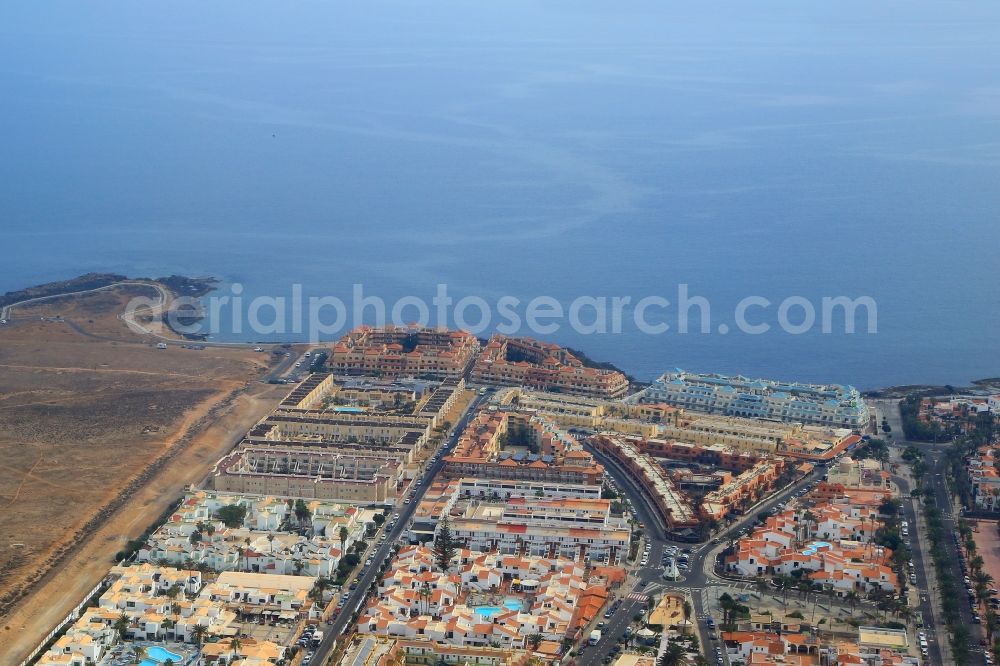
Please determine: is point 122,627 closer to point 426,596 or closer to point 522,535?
point 426,596

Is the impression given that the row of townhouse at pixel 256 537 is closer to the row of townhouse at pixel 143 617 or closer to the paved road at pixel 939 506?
the row of townhouse at pixel 143 617

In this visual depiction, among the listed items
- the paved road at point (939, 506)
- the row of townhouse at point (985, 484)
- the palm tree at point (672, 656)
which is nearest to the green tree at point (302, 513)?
the palm tree at point (672, 656)

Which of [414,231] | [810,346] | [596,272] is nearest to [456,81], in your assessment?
[414,231]

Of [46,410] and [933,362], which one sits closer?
[46,410]

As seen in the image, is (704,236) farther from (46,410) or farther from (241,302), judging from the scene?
(46,410)

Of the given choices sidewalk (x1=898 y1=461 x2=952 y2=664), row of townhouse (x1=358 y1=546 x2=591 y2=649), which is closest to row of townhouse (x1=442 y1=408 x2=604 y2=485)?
row of townhouse (x1=358 y1=546 x2=591 y2=649)

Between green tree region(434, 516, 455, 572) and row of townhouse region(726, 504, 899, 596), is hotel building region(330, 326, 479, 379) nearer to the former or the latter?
green tree region(434, 516, 455, 572)
